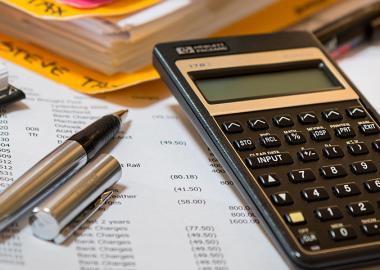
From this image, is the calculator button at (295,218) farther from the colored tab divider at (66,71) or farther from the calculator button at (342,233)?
the colored tab divider at (66,71)

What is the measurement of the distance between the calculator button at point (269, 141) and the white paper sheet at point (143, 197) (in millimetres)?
38

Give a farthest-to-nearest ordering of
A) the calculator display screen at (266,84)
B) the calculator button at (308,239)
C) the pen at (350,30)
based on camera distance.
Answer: the pen at (350,30) → the calculator display screen at (266,84) → the calculator button at (308,239)

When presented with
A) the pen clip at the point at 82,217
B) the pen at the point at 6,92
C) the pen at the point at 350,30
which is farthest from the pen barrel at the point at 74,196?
the pen at the point at 350,30

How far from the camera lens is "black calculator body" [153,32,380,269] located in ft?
1.29

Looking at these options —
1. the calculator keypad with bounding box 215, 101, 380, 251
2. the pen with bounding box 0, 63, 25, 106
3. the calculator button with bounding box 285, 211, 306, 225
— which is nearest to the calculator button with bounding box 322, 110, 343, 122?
the calculator keypad with bounding box 215, 101, 380, 251

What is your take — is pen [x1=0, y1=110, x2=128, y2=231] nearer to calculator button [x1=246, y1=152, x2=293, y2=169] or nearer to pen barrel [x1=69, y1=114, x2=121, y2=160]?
pen barrel [x1=69, y1=114, x2=121, y2=160]

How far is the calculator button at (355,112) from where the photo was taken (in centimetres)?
48

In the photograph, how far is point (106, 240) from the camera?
396mm

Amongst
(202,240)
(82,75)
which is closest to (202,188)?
(202,240)

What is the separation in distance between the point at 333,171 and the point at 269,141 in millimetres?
46

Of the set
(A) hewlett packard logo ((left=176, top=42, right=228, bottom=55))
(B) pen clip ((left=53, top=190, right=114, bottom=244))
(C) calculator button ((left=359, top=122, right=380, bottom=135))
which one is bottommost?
(C) calculator button ((left=359, top=122, right=380, bottom=135))

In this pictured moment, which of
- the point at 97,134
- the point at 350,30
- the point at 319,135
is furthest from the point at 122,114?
the point at 350,30

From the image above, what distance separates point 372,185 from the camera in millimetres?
429

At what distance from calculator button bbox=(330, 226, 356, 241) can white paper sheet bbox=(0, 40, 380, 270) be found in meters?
0.04
